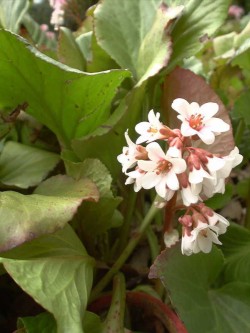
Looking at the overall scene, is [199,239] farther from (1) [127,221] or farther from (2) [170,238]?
(1) [127,221]

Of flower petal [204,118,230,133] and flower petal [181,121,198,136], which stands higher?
flower petal [181,121,198,136]

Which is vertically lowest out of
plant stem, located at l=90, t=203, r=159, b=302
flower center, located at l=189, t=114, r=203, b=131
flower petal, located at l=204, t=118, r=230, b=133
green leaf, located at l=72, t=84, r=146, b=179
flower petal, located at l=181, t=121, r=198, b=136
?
plant stem, located at l=90, t=203, r=159, b=302

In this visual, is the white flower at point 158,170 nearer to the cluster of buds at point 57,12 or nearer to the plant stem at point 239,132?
the plant stem at point 239,132

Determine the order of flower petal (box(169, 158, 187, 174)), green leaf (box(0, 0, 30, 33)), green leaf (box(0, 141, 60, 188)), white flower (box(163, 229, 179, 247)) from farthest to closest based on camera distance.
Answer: green leaf (box(0, 0, 30, 33)), green leaf (box(0, 141, 60, 188)), white flower (box(163, 229, 179, 247)), flower petal (box(169, 158, 187, 174))

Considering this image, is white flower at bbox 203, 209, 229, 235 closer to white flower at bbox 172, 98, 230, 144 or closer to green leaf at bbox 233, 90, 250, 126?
white flower at bbox 172, 98, 230, 144

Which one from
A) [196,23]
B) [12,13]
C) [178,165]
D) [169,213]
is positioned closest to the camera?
[178,165]

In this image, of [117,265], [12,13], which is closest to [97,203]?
[117,265]

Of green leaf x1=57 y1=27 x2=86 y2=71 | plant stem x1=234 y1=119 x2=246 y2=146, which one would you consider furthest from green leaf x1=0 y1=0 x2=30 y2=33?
plant stem x1=234 y1=119 x2=246 y2=146
